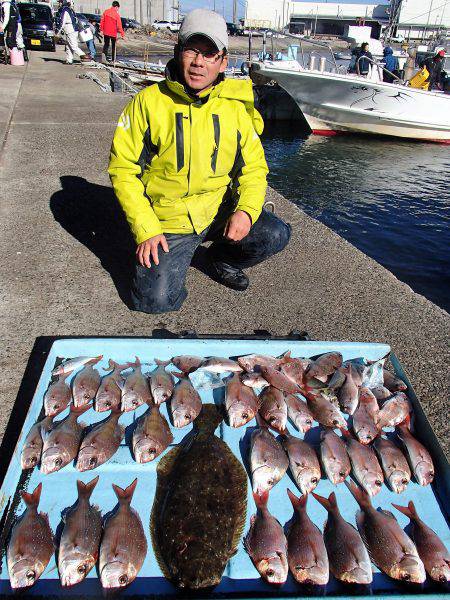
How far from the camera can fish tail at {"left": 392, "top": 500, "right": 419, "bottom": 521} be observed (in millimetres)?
2011

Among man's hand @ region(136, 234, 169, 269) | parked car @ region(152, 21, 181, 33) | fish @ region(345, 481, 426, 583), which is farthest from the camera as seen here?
parked car @ region(152, 21, 181, 33)

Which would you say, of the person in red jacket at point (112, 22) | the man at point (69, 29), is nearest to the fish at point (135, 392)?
the man at point (69, 29)

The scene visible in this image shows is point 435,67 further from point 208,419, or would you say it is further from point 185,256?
point 208,419

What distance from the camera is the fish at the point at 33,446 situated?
6.81ft

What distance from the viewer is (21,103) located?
10.2 meters

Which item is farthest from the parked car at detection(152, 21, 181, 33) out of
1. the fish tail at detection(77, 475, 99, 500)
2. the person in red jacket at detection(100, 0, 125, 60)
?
the fish tail at detection(77, 475, 99, 500)

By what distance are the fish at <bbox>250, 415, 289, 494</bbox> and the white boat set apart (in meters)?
15.7

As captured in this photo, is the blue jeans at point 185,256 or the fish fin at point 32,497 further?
the blue jeans at point 185,256

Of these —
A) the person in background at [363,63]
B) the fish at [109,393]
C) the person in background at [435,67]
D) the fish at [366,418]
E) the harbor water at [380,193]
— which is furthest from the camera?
the person in background at [435,67]

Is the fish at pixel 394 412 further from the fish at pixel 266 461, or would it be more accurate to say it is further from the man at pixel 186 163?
the man at pixel 186 163

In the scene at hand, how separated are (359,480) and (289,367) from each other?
0.73 meters

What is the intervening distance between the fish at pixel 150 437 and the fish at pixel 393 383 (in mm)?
1224

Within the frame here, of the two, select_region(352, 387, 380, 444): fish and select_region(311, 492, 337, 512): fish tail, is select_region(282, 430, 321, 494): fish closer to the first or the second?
select_region(311, 492, 337, 512): fish tail

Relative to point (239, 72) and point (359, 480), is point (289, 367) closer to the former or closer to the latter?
point (359, 480)
